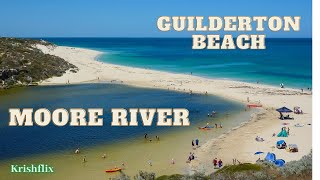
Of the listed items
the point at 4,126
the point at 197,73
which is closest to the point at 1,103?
the point at 4,126

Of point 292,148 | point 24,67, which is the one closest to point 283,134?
point 292,148

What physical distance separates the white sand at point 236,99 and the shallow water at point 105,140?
1444mm

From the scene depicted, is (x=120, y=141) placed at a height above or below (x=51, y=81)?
below

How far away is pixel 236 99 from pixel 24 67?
87.2 feet

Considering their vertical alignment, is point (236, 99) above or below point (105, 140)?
above

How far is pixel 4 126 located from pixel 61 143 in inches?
256

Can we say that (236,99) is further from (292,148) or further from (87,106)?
(292,148)

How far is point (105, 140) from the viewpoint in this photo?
29828mm

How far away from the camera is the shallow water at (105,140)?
25.1 meters

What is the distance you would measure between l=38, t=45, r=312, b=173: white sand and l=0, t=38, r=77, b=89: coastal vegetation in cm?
162

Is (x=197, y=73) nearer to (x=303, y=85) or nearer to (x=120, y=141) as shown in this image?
(x=303, y=85)

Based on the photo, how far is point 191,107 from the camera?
134ft

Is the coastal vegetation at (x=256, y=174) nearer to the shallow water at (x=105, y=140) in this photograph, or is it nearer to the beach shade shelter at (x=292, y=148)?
the shallow water at (x=105, y=140)

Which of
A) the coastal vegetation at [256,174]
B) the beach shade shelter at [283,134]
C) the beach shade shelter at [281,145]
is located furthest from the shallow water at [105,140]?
the coastal vegetation at [256,174]
